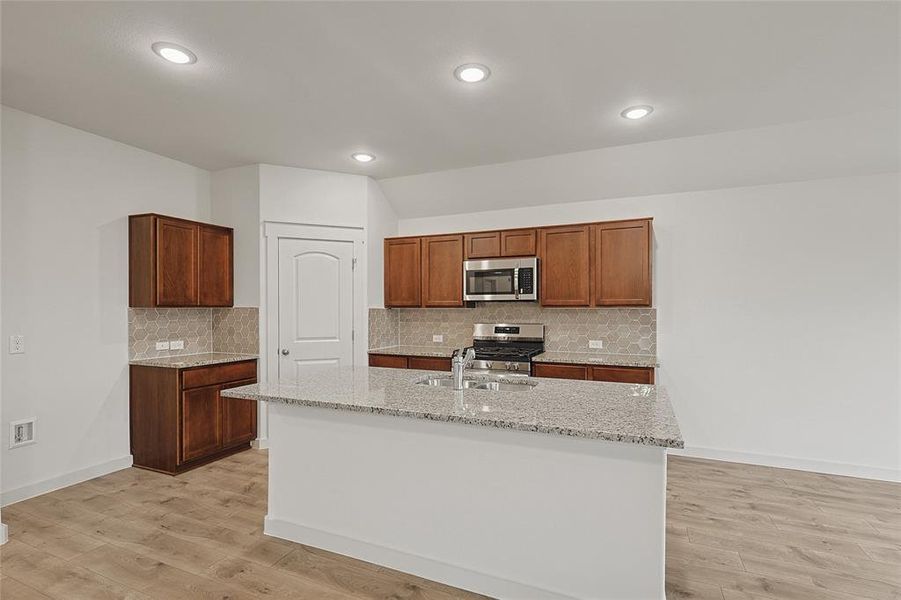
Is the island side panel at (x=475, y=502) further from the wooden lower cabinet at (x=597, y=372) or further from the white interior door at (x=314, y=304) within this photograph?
the wooden lower cabinet at (x=597, y=372)

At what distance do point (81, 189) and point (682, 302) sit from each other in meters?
5.25

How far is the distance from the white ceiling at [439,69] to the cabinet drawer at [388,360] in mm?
2148

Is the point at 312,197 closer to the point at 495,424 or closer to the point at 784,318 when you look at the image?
the point at 495,424

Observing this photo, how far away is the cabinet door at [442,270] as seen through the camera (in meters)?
4.99

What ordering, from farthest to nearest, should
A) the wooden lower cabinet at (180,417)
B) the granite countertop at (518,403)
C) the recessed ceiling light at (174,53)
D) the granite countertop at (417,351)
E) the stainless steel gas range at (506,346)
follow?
the granite countertop at (417,351) → the stainless steel gas range at (506,346) → the wooden lower cabinet at (180,417) → the recessed ceiling light at (174,53) → the granite countertop at (518,403)

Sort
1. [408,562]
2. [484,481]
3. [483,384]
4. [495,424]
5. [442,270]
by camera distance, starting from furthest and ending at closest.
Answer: [442,270], [483,384], [408,562], [484,481], [495,424]

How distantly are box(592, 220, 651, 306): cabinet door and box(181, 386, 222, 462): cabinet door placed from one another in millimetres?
3583

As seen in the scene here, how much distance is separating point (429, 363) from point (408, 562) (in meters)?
2.50

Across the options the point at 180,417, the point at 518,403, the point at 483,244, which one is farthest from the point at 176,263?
the point at 518,403

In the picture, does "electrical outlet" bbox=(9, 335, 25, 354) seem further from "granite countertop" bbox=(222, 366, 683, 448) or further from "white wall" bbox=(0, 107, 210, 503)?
"granite countertop" bbox=(222, 366, 683, 448)

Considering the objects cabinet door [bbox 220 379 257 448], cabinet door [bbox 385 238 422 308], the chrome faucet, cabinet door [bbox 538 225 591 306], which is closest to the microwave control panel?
cabinet door [bbox 538 225 591 306]

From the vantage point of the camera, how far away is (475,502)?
7.25 feet

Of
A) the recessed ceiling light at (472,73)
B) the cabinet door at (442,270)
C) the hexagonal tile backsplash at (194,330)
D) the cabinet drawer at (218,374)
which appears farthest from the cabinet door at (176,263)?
the recessed ceiling light at (472,73)

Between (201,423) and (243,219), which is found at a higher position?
(243,219)
